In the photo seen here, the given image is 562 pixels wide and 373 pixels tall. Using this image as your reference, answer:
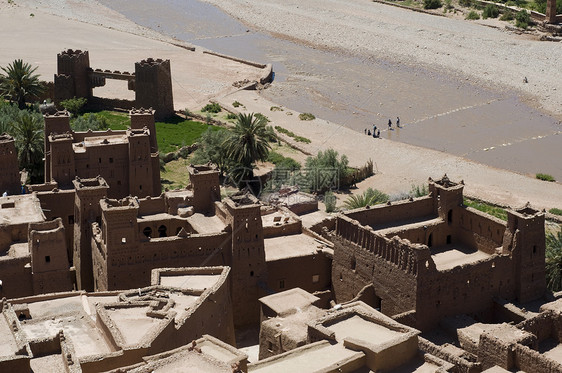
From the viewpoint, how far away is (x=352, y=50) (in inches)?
3991

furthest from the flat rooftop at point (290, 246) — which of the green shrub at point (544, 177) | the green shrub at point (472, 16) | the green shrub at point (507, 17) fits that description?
the green shrub at point (472, 16)

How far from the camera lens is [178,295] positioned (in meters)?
35.0

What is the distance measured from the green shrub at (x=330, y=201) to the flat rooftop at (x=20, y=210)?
16190 mm

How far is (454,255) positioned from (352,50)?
6179cm

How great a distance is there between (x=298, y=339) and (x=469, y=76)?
60.3 m

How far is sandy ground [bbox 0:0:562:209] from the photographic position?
6425 centimetres

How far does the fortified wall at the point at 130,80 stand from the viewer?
244 feet

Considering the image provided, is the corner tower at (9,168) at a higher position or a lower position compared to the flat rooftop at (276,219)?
higher

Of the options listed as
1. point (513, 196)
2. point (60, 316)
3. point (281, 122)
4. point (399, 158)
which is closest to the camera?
point (60, 316)

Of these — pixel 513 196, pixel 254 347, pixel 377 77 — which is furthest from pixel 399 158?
pixel 254 347

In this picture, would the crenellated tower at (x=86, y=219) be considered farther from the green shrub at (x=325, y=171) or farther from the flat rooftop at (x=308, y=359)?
the green shrub at (x=325, y=171)

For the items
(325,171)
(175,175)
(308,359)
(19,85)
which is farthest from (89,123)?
(308,359)

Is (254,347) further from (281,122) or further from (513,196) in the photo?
(281,122)

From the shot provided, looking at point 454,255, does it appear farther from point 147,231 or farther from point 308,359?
point 308,359
